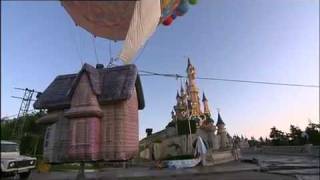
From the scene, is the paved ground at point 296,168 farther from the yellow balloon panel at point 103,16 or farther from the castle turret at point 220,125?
the castle turret at point 220,125

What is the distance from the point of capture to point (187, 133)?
28984 mm

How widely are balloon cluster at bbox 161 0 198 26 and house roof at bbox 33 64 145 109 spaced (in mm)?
778

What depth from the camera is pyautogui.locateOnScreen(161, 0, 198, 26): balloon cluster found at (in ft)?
10.6

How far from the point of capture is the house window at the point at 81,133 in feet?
9.44

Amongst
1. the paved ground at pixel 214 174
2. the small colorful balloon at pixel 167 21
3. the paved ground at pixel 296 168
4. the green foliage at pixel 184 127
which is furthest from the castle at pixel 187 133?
the small colorful balloon at pixel 167 21

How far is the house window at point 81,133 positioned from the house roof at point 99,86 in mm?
263

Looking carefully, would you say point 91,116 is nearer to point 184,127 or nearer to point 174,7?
point 174,7

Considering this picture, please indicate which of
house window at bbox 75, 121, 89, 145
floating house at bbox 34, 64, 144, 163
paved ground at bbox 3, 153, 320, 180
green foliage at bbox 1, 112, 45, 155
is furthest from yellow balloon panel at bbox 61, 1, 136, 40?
paved ground at bbox 3, 153, 320, 180

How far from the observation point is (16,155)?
1.57 m

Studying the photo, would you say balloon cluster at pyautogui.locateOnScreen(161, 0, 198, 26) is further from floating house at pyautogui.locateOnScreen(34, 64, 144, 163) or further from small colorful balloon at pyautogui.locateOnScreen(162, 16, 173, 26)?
floating house at pyautogui.locateOnScreen(34, 64, 144, 163)

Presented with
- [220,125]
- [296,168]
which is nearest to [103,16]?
[296,168]

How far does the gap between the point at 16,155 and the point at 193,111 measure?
43.9 m

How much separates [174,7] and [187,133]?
26.2 meters

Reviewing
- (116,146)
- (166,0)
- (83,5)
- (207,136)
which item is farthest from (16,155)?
(207,136)
